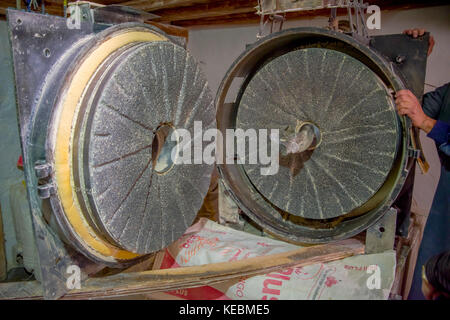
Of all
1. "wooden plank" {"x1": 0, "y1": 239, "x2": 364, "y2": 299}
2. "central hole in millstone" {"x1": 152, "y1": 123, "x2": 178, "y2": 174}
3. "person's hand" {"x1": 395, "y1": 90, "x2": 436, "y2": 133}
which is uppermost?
"person's hand" {"x1": 395, "y1": 90, "x2": 436, "y2": 133}

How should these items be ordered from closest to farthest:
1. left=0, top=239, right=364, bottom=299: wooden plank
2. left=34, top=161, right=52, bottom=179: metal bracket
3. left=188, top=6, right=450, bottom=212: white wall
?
left=34, top=161, right=52, bottom=179: metal bracket < left=0, top=239, right=364, bottom=299: wooden plank < left=188, top=6, right=450, bottom=212: white wall

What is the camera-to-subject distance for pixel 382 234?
5.25 ft

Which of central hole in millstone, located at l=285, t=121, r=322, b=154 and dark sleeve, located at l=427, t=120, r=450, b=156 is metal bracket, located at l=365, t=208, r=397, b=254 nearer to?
dark sleeve, located at l=427, t=120, r=450, b=156

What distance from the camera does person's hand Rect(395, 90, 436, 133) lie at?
1.45 m

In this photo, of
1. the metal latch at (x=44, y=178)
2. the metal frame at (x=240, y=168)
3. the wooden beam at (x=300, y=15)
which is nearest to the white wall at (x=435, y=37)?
the wooden beam at (x=300, y=15)

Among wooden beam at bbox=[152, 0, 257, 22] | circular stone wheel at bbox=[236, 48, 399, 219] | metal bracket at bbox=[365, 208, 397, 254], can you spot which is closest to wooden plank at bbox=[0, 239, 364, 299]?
metal bracket at bbox=[365, 208, 397, 254]

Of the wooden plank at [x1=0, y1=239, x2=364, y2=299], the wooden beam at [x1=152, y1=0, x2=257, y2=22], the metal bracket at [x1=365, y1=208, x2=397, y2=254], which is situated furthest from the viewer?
the wooden beam at [x1=152, y1=0, x2=257, y2=22]

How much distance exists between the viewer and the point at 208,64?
370cm

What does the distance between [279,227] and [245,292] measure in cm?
41

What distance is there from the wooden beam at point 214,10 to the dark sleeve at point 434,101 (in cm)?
135

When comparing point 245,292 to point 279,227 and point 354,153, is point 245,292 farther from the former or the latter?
point 354,153

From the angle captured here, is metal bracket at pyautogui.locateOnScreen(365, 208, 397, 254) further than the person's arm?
Yes

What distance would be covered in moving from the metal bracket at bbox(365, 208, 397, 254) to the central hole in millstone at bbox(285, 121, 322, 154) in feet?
1.39
